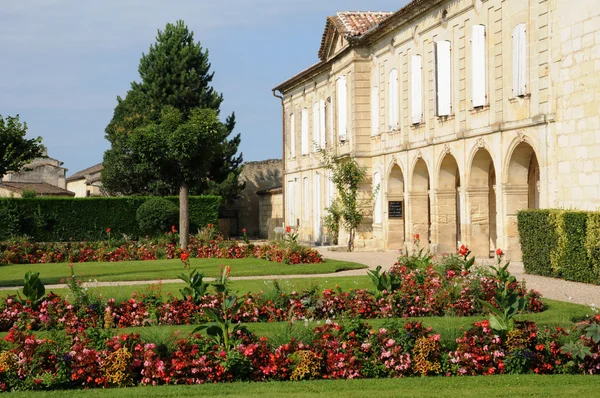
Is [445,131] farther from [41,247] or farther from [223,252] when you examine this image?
[41,247]

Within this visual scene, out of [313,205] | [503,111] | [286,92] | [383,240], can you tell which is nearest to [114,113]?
[286,92]

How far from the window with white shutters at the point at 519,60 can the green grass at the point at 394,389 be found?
12.8 metres

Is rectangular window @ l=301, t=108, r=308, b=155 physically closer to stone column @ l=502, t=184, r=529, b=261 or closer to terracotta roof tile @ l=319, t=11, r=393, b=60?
terracotta roof tile @ l=319, t=11, r=393, b=60

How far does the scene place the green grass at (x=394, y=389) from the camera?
8055 millimetres

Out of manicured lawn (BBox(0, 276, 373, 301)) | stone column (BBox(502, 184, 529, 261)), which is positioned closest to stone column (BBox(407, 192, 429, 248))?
stone column (BBox(502, 184, 529, 261))

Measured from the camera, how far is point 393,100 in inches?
1169

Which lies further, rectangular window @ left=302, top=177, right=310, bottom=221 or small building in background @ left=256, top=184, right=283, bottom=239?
small building in background @ left=256, top=184, right=283, bottom=239

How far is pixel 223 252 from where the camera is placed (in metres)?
25.7

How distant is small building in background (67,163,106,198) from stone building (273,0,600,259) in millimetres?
25170

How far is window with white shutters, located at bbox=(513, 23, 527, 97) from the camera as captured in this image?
802 inches

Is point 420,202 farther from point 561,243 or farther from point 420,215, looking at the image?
point 561,243

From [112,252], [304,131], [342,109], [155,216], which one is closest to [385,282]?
[112,252]

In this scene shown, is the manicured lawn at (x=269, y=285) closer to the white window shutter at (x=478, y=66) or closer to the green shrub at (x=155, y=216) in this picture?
the white window shutter at (x=478, y=66)

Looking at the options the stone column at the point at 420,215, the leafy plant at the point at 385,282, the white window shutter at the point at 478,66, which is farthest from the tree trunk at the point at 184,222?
the leafy plant at the point at 385,282
